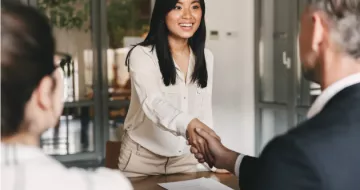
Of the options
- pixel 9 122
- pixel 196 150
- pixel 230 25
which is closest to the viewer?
pixel 9 122

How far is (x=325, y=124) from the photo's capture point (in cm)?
100

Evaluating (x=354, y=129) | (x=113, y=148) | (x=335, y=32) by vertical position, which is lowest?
(x=113, y=148)

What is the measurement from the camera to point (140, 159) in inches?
80.6

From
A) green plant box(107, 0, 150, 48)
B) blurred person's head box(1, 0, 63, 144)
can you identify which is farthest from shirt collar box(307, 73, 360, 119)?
green plant box(107, 0, 150, 48)

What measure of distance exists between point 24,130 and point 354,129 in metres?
0.68

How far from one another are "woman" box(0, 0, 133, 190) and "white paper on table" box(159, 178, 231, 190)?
957mm

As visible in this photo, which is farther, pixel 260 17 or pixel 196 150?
pixel 260 17

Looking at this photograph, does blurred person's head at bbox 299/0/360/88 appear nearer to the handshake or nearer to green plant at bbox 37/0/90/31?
the handshake

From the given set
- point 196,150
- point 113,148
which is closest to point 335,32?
point 196,150

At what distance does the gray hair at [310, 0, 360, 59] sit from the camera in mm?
1093

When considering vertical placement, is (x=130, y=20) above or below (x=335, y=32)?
above

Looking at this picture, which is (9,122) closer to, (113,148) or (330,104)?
(330,104)

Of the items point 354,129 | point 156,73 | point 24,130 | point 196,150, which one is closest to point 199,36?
point 156,73

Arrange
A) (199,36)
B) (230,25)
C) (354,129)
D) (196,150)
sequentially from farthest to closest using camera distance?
Answer: (230,25) < (199,36) < (196,150) < (354,129)
